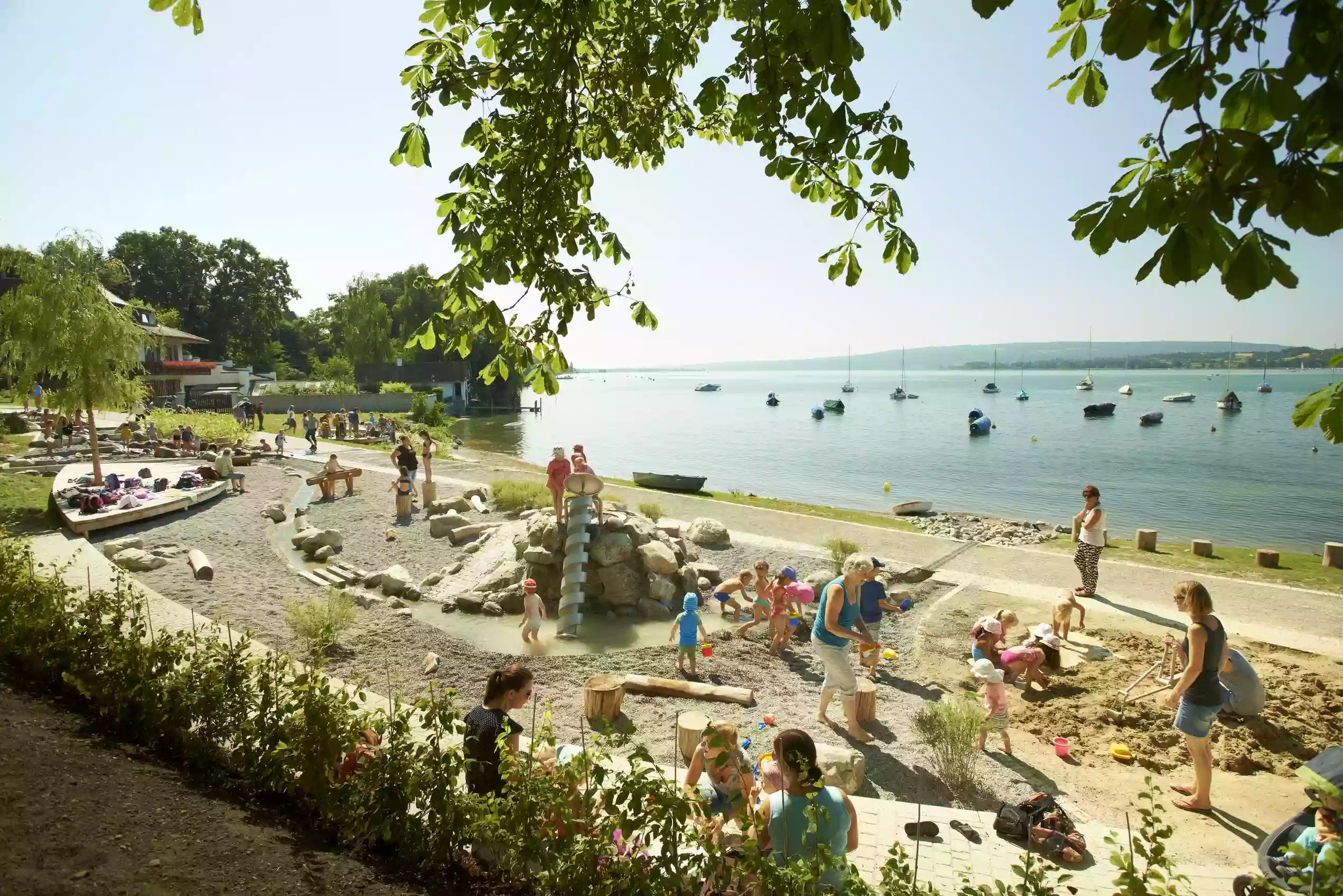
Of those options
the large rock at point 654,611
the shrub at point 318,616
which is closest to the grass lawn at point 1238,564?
the large rock at point 654,611

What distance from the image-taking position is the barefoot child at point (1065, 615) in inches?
396

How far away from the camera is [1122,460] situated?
48.5 m

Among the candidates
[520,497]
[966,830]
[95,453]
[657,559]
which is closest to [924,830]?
[966,830]

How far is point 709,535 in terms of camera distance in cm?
1584

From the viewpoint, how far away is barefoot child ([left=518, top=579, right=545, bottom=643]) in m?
10.4

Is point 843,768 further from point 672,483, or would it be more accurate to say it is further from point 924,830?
point 672,483

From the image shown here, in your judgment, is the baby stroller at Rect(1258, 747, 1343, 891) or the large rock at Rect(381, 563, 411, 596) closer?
the baby stroller at Rect(1258, 747, 1343, 891)

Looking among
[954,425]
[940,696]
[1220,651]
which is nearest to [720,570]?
[940,696]

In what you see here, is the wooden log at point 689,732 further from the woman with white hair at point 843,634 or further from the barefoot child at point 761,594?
the barefoot child at point 761,594

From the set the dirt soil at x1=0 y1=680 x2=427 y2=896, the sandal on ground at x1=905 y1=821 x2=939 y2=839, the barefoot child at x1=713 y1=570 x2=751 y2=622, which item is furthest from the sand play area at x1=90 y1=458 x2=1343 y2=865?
the dirt soil at x1=0 y1=680 x2=427 y2=896

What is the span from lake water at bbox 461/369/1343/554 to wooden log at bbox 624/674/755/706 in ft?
15.2

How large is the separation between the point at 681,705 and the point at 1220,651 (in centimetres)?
516

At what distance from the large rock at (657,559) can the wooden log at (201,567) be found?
742 cm

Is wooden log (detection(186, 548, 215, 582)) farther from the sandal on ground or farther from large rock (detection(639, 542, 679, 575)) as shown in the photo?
the sandal on ground
